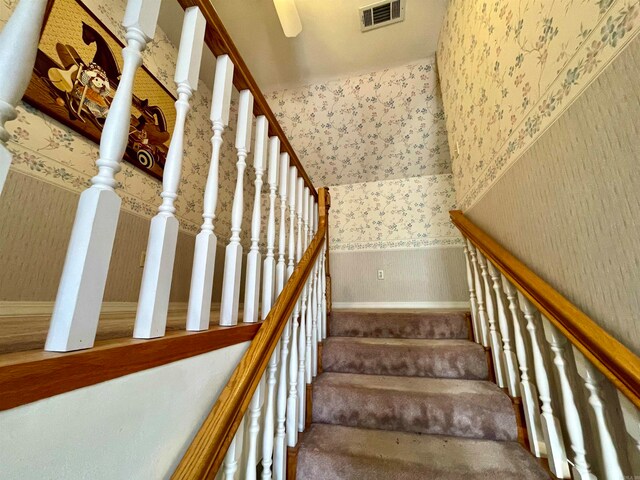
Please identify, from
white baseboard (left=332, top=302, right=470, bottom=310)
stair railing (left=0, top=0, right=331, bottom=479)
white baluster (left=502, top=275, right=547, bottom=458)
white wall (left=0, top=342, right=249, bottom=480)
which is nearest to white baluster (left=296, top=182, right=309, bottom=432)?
stair railing (left=0, top=0, right=331, bottom=479)

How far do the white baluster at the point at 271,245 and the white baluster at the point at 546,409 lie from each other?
100cm

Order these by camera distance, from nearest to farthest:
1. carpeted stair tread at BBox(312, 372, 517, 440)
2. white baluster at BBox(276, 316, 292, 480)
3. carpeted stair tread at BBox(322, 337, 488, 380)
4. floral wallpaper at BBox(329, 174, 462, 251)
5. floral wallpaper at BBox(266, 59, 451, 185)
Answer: white baluster at BBox(276, 316, 292, 480) < carpeted stair tread at BBox(312, 372, 517, 440) < carpeted stair tread at BBox(322, 337, 488, 380) < floral wallpaper at BBox(266, 59, 451, 185) < floral wallpaper at BBox(329, 174, 462, 251)

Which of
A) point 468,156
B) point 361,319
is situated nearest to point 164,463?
point 361,319

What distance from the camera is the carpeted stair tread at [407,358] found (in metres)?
1.47

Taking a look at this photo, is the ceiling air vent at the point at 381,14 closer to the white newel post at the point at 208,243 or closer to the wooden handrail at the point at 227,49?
the wooden handrail at the point at 227,49

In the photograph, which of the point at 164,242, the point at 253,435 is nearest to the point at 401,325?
the point at 253,435

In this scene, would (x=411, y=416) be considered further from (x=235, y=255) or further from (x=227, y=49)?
(x=227, y=49)

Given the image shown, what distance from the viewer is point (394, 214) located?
10.1 ft

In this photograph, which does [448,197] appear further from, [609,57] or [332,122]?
[609,57]

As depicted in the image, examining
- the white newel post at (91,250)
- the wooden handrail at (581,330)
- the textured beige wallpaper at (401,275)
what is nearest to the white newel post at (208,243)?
the white newel post at (91,250)

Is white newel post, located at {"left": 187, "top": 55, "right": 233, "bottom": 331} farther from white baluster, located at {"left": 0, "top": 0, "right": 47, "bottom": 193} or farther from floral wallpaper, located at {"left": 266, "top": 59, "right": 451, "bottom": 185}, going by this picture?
floral wallpaper, located at {"left": 266, "top": 59, "right": 451, "bottom": 185}

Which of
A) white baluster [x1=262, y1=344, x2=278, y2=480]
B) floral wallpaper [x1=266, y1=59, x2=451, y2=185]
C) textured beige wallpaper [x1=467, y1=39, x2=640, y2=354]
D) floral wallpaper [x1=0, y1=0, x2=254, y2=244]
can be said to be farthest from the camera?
floral wallpaper [x1=266, y1=59, x2=451, y2=185]

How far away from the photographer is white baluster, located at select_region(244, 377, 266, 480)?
81 centimetres

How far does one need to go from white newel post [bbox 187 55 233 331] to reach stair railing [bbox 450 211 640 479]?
40.2 inches
